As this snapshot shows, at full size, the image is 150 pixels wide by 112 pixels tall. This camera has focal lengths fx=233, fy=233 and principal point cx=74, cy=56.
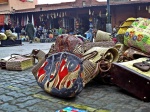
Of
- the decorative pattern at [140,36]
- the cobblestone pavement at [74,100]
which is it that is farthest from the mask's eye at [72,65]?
the decorative pattern at [140,36]

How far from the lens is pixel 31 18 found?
22.8 meters

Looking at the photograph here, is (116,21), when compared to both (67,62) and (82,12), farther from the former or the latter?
(67,62)

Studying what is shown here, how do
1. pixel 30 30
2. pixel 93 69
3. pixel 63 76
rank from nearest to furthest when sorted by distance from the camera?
1. pixel 63 76
2. pixel 93 69
3. pixel 30 30

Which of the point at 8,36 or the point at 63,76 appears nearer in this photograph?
A: the point at 63,76

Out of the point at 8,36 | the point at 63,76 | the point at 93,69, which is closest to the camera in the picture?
the point at 63,76

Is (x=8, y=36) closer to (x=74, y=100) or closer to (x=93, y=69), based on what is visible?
(x=93, y=69)

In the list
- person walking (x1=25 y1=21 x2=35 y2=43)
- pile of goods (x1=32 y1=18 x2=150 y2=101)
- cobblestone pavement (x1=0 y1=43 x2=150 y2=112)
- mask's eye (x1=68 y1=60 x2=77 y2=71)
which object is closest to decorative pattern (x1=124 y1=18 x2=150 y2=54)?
pile of goods (x1=32 y1=18 x2=150 y2=101)

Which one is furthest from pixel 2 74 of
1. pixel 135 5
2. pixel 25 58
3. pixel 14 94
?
pixel 135 5

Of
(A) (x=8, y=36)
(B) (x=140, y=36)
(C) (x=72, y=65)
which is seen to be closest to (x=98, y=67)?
(C) (x=72, y=65)

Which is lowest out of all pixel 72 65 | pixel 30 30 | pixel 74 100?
pixel 74 100

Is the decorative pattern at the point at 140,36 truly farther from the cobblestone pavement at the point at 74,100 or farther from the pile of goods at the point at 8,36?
the pile of goods at the point at 8,36

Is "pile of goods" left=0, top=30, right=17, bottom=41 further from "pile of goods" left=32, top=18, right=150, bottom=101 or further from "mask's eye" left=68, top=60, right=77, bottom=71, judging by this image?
"mask's eye" left=68, top=60, right=77, bottom=71

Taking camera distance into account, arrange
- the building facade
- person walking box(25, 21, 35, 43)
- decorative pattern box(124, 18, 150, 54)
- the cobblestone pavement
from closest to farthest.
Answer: the cobblestone pavement < decorative pattern box(124, 18, 150, 54) < person walking box(25, 21, 35, 43) < the building facade

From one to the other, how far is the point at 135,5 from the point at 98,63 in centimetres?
1509
